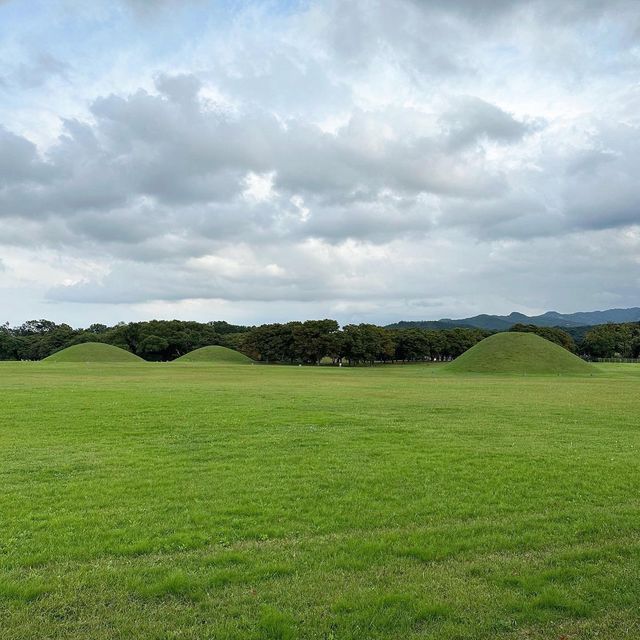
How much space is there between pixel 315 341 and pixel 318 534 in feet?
368

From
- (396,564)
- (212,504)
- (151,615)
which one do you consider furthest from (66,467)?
(396,564)

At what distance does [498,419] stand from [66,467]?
62.5 ft

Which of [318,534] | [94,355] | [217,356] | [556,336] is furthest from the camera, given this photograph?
[556,336]

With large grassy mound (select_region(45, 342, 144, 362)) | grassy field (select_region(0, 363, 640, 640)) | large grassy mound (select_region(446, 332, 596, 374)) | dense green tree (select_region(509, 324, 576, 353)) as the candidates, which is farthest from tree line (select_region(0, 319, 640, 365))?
grassy field (select_region(0, 363, 640, 640))

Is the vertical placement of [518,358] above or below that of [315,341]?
below

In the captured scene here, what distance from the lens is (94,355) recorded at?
396 ft

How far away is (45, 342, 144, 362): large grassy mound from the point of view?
387 feet

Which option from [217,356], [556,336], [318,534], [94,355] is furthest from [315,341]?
[318,534]

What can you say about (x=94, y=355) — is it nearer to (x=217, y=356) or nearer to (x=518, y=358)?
(x=217, y=356)

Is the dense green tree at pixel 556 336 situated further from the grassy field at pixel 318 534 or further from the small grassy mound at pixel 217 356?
the grassy field at pixel 318 534

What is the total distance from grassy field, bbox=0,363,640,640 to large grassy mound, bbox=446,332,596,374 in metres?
67.0

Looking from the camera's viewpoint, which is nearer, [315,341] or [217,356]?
[315,341]

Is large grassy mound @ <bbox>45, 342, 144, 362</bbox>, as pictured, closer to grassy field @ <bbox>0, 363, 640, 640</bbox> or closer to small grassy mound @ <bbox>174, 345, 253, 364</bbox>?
small grassy mound @ <bbox>174, 345, 253, 364</bbox>

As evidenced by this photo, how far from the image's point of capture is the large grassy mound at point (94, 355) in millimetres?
117919
